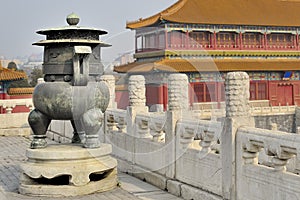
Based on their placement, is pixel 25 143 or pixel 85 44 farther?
pixel 25 143

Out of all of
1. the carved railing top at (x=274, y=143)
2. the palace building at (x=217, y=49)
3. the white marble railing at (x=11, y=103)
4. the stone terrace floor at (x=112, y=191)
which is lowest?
the stone terrace floor at (x=112, y=191)

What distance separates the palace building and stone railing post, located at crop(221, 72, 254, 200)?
19.0 metres

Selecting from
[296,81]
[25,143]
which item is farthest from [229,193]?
[296,81]

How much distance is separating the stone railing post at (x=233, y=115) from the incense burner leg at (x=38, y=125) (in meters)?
2.86

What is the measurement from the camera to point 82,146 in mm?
7035

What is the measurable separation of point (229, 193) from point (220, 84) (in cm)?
2141

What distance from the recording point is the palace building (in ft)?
85.1

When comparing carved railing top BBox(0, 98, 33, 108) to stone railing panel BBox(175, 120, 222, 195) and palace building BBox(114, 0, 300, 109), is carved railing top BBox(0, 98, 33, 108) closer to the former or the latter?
palace building BBox(114, 0, 300, 109)

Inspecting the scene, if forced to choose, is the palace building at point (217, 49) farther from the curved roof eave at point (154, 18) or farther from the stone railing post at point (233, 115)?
the stone railing post at point (233, 115)

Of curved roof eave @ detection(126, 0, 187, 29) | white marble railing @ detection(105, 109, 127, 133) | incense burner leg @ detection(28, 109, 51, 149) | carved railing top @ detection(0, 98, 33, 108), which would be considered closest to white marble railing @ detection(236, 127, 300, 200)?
incense burner leg @ detection(28, 109, 51, 149)

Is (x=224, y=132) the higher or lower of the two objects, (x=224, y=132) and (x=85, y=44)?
the lower

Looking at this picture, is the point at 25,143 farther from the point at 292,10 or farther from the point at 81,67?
the point at 292,10

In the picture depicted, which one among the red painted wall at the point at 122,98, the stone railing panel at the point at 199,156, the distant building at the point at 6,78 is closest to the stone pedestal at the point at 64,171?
the stone railing panel at the point at 199,156

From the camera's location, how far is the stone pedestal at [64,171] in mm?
6469
